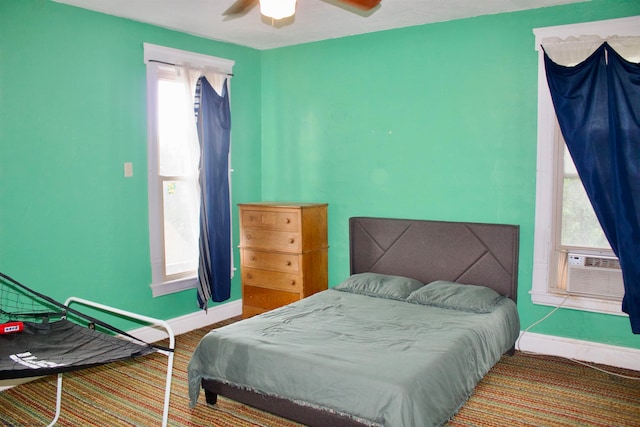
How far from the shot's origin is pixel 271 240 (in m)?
4.79

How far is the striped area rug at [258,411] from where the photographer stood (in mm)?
3061

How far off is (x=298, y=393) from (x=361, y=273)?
205cm

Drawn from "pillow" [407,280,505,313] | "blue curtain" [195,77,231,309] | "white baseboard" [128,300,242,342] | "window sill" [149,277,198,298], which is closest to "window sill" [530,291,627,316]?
"pillow" [407,280,505,313]

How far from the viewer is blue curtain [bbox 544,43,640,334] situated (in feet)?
11.5

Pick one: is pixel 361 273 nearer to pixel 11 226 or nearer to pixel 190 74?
pixel 190 74

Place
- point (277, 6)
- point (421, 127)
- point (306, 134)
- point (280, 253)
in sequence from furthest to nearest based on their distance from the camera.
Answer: point (306, 134)
point (280, 253)
point (421, 127)
point (277, 6)

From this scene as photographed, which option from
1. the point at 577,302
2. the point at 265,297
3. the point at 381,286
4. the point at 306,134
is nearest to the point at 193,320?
the point at 265,297

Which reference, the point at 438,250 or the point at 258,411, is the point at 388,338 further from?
the point at 438,250

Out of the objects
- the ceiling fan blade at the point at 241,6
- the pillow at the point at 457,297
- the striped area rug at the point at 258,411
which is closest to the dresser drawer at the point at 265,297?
the striped area rug at the point at 258,411

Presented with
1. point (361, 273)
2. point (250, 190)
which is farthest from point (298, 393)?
point (250, 190)

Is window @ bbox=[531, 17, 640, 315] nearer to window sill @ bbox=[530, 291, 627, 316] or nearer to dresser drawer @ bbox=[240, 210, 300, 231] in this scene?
window sill @ bbox=[530, 291, 627, 316]

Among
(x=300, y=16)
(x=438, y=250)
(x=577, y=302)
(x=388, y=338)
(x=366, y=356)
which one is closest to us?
(x=366, y=356)

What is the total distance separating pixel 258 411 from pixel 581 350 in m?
2.44

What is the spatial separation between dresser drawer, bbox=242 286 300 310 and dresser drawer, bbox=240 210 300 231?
58 cm
